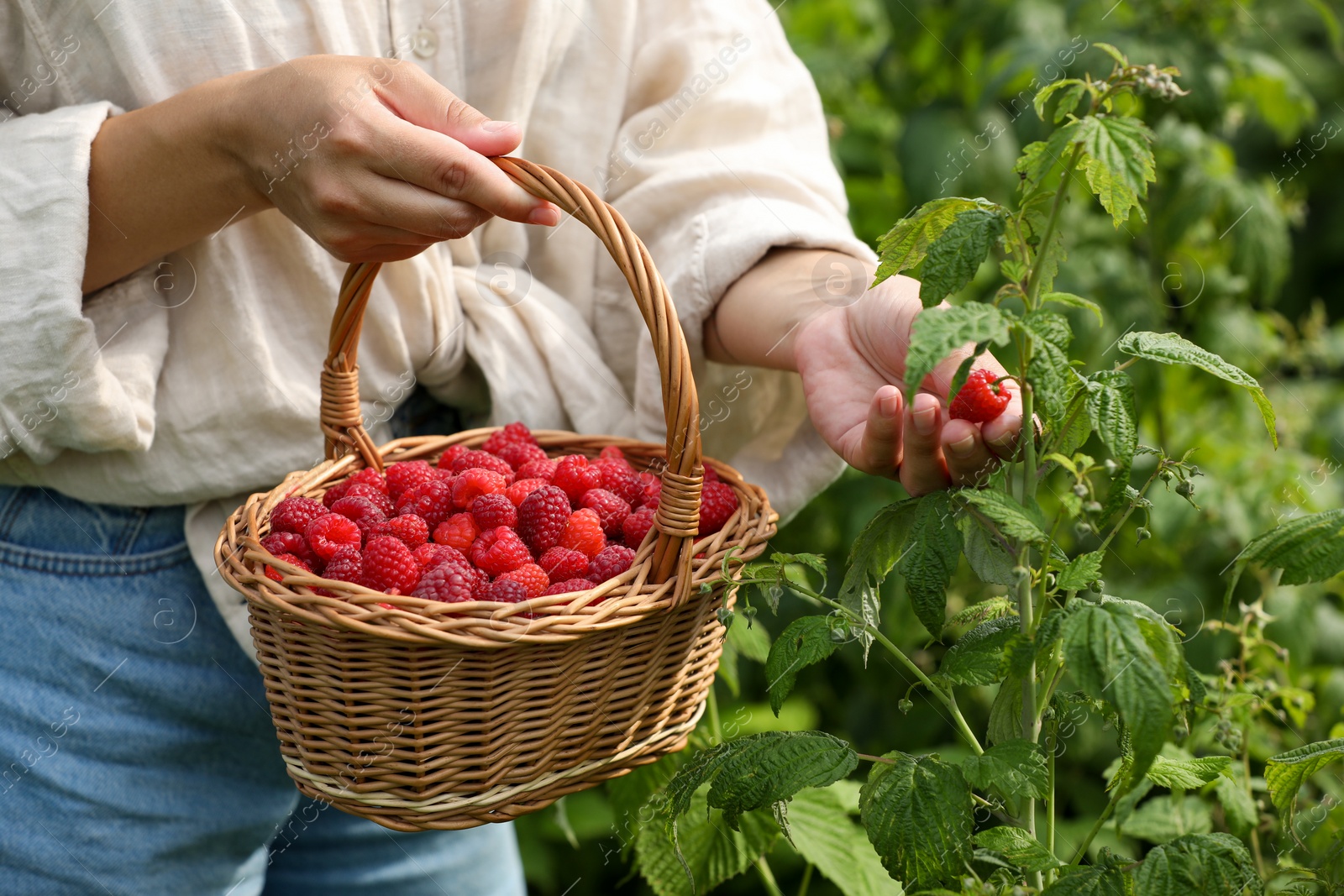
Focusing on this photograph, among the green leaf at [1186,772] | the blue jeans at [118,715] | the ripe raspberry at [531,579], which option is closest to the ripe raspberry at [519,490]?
the ripe raspberry at [531,579]

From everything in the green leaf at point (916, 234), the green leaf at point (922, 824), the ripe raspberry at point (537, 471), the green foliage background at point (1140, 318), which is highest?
the green leaf at point (916, 234)

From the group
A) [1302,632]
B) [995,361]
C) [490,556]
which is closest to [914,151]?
[1302,632]

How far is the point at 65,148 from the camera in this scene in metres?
0.84

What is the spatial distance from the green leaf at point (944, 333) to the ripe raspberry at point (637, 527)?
0.35m

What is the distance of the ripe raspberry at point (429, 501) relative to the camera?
921 millimetres

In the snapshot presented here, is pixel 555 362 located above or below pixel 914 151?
above

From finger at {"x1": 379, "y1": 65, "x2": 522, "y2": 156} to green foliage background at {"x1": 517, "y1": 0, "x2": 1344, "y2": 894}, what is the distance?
0.86 meters

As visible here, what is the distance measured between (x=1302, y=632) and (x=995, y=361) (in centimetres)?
102

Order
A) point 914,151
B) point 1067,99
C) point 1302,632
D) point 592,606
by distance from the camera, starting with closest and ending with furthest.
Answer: point 1067,99 < point 592,606 < point 1302,632 < point 914,151

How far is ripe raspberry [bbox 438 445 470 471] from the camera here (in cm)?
99

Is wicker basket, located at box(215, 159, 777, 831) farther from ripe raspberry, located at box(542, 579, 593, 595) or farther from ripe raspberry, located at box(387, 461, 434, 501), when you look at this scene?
ripe raspberry, located at box(387, 461, 434, 501)

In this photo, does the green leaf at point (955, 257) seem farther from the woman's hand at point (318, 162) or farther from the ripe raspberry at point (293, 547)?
the ripe raspberry at point (293, 547)

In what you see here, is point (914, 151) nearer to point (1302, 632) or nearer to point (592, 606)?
point (1302, 632)

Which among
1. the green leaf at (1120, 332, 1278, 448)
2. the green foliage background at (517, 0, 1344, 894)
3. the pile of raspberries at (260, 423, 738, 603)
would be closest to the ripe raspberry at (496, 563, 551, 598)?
the pile of raspberries at (260, 423, 738, 603)
